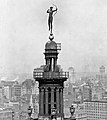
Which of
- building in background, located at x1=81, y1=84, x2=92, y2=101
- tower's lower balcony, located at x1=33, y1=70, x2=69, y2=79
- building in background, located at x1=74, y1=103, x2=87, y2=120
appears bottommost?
tower's lower balcony, located at x1=33, y1=70, x2=69, y2=79

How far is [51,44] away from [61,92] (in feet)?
Result: 2.26

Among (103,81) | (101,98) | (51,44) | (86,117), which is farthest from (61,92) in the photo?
(101,98)

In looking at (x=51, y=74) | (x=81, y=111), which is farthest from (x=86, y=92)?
(x=51, y=74)

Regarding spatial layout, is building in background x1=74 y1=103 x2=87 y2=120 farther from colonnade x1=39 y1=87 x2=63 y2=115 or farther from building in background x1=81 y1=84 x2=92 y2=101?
colonnade x1=39 y1=87 x2=63 y2=115

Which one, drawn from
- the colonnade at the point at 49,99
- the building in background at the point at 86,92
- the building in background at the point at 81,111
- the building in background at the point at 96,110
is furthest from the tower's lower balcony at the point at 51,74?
the building in background at the point at 86,92

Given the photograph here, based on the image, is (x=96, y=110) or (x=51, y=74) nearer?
(x=51, y=74)

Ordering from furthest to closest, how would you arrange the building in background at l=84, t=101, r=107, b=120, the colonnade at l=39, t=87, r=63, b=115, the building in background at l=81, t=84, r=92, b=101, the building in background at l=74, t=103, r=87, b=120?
the building in background at l=81, t=84, r=92, b=101 → the building in background at l=84, t=101, r=107, b=120 → the building in background at l=74, t=103, r=87, b=120 → the colonnade at l=39, t=87, r=63, b=115

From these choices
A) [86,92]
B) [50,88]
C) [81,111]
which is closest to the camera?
[50,88]

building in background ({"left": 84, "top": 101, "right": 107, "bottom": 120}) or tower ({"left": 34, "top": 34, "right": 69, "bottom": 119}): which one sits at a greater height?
building in background ({"left": 84, "top": 101, "right": 107, "bottom": 120})

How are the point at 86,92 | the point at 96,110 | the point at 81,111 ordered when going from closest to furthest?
the point at 81,111
the point at 96,110
the point at 86,92

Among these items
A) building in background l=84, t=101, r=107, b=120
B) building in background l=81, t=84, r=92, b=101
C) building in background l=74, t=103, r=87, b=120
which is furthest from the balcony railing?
building in background l=81, t=84, r=92, b=101

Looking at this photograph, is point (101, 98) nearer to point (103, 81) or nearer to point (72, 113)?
point (103, 81)

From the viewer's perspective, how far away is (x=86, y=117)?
164 feet

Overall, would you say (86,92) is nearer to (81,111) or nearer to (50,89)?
(81,111)
